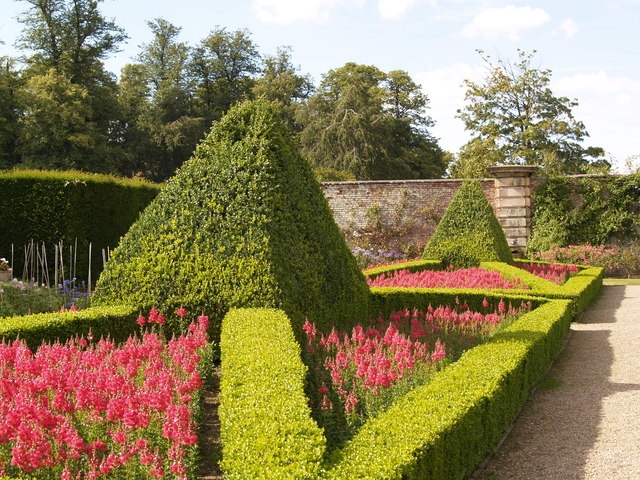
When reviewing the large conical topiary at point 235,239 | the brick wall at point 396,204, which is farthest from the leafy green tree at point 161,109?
the large conical topiary at point 235,239

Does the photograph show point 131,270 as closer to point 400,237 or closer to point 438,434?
point 438,434

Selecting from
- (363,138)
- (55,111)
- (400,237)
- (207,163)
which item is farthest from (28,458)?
(363,138)

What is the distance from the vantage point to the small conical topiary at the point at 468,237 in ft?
47.6

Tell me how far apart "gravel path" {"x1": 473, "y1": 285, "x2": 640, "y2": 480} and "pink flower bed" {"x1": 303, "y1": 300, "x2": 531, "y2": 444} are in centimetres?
73

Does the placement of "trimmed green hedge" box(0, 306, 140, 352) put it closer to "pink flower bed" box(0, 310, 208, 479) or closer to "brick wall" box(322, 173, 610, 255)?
"pink flower bed" box(0, 310, 208, 479)

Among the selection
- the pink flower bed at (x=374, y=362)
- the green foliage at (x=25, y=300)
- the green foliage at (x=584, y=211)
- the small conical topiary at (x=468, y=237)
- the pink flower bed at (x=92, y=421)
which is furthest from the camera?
the green foliage at (x=584, y=211)

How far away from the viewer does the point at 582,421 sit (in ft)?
16.8

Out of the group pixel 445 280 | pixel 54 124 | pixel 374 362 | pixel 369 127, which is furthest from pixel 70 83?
pixel 374 362

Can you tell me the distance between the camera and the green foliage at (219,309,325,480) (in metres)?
2.78

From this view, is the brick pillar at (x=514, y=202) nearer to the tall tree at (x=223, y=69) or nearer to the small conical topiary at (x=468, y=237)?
the small conical topiary at (x=468, y=237)

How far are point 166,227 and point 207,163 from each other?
72cm

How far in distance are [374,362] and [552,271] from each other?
1042 centimetres

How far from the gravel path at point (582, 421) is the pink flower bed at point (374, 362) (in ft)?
2.40

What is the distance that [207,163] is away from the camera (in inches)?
259
